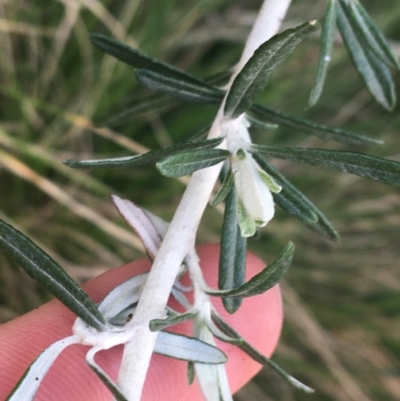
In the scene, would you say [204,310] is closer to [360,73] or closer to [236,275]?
[236,275]

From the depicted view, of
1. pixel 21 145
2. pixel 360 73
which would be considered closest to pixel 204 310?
pixel 360 73

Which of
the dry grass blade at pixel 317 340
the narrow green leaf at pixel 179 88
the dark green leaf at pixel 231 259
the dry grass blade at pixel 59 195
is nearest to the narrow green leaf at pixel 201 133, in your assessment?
the narrow green leaf at pixel 179 88

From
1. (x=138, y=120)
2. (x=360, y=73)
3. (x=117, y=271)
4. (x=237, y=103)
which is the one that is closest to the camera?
(x=237, y=103)

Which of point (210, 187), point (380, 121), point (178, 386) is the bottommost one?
point (178, 386)

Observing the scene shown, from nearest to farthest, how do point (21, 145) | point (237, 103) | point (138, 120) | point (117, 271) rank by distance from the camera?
point (237, 103) → point (117, 271) → point (21, 145) → point (138, 120)

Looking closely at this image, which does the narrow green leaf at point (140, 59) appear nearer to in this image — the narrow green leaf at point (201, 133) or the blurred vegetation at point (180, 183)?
the narrow green leaf at point (201, 133)

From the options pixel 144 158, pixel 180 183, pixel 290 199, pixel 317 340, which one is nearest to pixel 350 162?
pixel 290 199

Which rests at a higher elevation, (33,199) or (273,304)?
(33,199)
